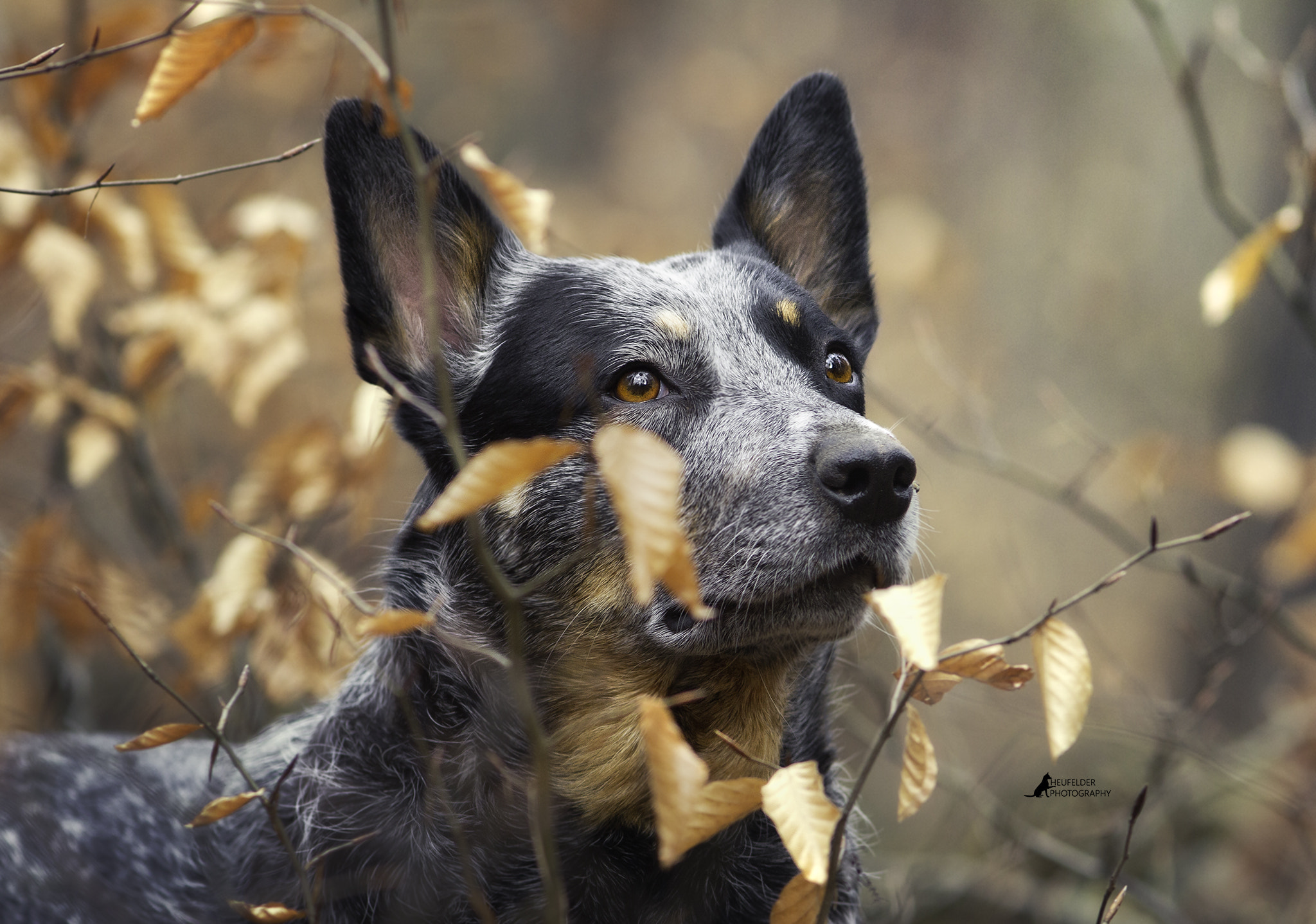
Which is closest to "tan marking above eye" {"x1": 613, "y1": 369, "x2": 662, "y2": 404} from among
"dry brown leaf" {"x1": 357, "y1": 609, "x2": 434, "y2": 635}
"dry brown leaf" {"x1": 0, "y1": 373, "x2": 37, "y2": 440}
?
"dry brown leaf" {"x1": 357, "y1": 609, "x2": 434, "y2": 635}

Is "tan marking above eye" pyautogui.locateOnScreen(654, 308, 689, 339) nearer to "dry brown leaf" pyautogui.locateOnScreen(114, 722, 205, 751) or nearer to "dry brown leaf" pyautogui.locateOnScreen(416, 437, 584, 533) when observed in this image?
"dry brown leaf" pyautogui.locateOnScreen(416, 437, 584, 533)

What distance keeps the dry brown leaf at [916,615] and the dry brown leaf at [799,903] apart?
596 mm

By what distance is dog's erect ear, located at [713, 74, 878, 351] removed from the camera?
4160 millimetres

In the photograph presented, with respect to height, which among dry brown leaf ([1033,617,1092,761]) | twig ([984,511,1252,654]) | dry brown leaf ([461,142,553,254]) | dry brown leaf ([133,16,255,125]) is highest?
dry brown leaf ([133,16,255,125])

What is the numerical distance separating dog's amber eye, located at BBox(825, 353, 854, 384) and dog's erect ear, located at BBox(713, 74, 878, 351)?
40 cm

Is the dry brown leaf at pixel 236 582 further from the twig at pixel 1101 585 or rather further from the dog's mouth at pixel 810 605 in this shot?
the twig at pixel 1101 585

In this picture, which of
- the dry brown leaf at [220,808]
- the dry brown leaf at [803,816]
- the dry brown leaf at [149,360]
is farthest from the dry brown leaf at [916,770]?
the dry brown leaf at [149,360]

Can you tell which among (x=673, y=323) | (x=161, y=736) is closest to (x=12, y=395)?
(x=161, y=736)

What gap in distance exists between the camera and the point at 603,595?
10.1 ft

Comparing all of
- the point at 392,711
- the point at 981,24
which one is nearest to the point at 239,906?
the point at 392,711

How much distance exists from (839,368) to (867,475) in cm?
103

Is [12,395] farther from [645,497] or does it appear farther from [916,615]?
[916,615]

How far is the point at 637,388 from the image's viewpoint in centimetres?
331

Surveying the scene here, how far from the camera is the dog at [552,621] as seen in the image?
2904mm
